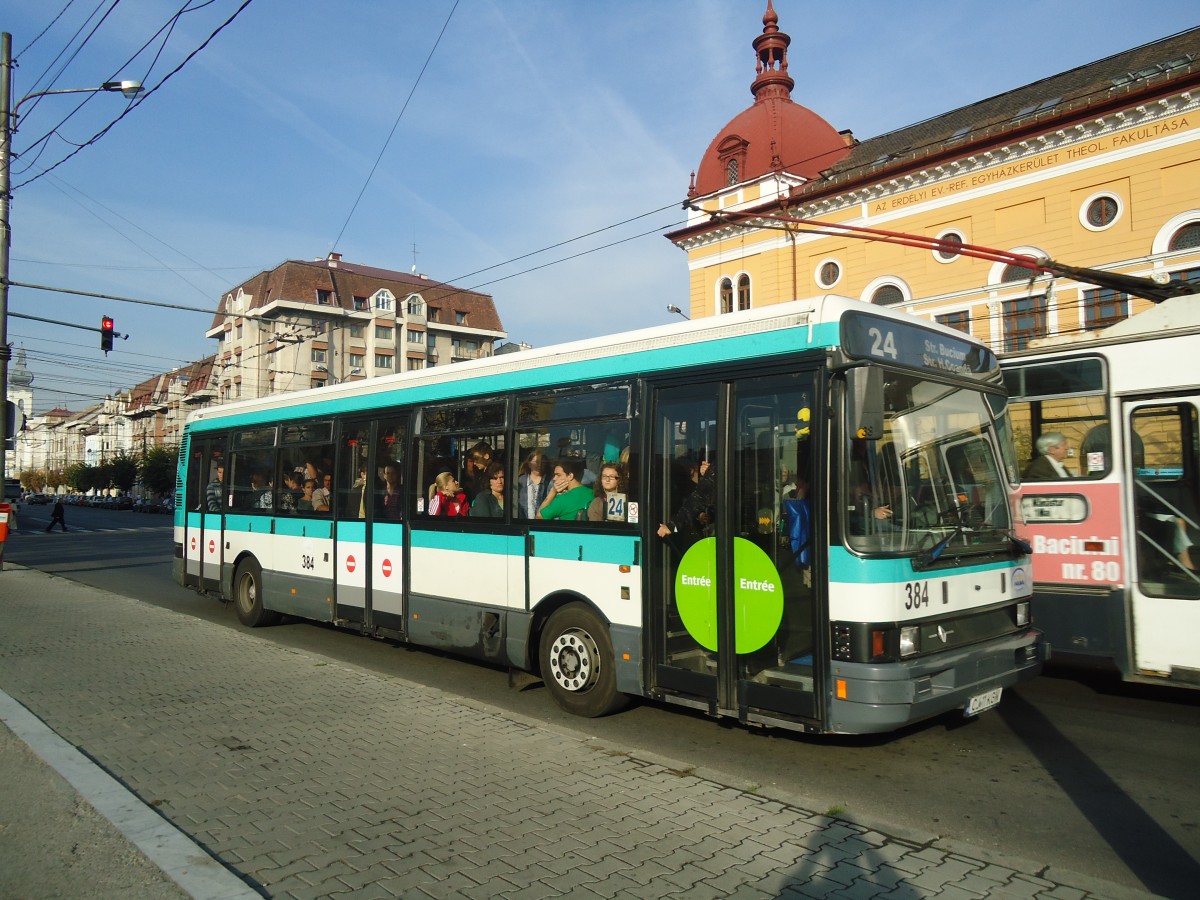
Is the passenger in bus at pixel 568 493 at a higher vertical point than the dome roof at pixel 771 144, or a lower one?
lower

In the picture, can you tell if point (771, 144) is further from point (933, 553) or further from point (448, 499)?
point (933, 553)

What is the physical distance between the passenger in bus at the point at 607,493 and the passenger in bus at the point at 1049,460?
13.9ft

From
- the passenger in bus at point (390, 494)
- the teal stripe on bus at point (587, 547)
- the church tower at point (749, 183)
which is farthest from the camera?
the church tower at point (749, 183)

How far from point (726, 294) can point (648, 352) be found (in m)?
31.6

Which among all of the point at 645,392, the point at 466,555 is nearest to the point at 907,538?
the point at 645,392

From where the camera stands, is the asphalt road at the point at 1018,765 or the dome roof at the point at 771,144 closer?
the asphalt road at the point at 1018,765

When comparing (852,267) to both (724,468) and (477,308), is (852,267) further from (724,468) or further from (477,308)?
(477,308)

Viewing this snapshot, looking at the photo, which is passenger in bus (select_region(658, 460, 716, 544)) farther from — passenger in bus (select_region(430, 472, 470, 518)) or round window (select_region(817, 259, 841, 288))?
round window (select_region(817, 259, 841, 288))

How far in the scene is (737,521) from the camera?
642cm

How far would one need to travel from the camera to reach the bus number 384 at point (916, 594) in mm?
5715

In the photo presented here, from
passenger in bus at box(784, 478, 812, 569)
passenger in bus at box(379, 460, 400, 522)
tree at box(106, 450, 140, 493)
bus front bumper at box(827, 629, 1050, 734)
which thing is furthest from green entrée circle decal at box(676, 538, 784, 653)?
tree at box(106, 450, 140, 493)

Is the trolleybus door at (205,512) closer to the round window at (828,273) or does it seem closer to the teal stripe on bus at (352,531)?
the teal stripe on bus at (352,531)

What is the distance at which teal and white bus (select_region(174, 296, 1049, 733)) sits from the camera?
5.75m

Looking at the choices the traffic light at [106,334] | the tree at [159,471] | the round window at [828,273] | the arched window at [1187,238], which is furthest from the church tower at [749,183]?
the tree at [159,471]
